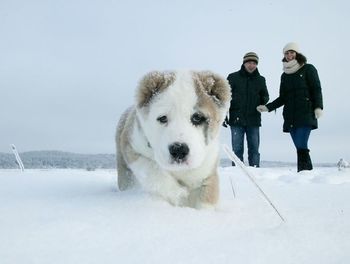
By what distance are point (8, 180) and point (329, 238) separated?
159 inches

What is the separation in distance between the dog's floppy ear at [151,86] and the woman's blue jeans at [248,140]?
6.41 m

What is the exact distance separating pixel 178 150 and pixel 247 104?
705 centimetres

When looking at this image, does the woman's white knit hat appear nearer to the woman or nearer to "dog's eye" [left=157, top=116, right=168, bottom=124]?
the woman

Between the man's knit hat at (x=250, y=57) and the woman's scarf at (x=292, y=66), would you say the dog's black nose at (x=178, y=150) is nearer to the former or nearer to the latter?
the woman's scarf at (x=292, y=66)

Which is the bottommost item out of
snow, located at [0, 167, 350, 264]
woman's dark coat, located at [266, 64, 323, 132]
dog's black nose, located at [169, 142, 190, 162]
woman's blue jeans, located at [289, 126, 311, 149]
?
woman's blue jeans, located at [289, 126, 311, 149]

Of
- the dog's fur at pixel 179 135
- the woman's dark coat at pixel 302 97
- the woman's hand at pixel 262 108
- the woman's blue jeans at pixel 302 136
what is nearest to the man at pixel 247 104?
the woman's hand at pixel 262 108

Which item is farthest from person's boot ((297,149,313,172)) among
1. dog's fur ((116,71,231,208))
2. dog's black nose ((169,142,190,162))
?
dog's black nose ((169,142,190,162))

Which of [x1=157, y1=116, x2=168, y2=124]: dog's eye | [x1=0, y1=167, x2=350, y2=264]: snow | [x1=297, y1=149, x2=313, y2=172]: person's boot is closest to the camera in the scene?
[x1=0, y1=167, x2=350, y2=264]: snow

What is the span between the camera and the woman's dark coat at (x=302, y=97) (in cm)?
881

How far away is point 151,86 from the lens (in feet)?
12.4

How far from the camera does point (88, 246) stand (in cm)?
204

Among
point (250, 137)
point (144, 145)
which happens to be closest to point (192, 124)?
point (144, 145)

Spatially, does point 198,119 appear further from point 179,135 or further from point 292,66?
point 292,66

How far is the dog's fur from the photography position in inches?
132
